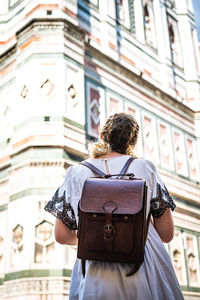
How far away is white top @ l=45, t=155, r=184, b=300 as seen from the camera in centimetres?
145

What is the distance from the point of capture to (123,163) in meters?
1.74

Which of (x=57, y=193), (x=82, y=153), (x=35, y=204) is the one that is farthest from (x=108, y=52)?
(x=57, y=193)

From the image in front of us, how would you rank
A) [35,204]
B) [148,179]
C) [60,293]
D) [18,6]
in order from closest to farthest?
1. [148,179]
2. [60,293]
3. [35,204]
4. [18,6]

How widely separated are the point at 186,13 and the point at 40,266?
310 inches

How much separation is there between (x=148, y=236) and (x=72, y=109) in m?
Answer: 4.13

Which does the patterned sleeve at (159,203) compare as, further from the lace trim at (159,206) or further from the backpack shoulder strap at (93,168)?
the backpack shoulder strap at (93,168)

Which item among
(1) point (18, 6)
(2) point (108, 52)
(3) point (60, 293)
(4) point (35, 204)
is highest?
(1) point (18, 6)

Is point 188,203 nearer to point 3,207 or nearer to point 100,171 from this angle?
point 3,207

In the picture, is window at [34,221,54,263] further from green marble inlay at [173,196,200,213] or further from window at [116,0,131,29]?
window at [116,0,131,29]

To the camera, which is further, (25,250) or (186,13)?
(186,13)

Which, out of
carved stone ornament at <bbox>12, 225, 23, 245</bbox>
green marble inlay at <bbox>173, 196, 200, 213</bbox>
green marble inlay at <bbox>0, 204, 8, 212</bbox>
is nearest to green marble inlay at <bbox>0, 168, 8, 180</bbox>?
green marble inlay at <bbox>0, 204, 8, 212</bbox>

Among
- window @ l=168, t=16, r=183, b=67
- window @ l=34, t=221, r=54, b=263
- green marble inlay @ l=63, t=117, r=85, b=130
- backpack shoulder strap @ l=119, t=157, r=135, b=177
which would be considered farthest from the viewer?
window @ l=168, t=16, r=183, b=67

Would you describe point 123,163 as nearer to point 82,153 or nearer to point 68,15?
point 82,153

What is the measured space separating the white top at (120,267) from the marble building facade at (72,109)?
309 centimetres
